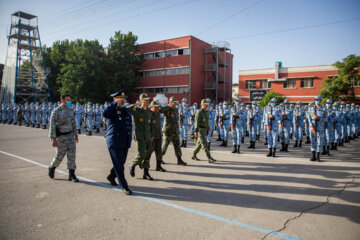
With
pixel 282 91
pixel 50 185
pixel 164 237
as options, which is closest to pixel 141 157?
pixel 50 185

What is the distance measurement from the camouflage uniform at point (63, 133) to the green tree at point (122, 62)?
1205 inches

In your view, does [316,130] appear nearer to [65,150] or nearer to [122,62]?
[65,150]

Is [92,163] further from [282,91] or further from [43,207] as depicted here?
[282,91]

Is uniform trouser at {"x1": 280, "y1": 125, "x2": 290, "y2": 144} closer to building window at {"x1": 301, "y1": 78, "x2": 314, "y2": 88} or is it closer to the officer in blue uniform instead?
the officer in blue uniform

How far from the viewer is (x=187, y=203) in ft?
13.3

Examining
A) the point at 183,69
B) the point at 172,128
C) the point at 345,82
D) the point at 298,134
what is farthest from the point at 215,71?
the point at 172,128

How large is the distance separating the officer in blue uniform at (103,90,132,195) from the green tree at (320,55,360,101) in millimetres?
29568

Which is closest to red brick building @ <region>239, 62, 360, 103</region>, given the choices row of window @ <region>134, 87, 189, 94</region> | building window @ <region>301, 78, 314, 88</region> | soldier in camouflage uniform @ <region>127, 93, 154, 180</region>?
building window @ <region>301, 78, 314, 88</region>

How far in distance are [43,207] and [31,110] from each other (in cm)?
2093

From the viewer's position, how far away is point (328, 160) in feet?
26.1

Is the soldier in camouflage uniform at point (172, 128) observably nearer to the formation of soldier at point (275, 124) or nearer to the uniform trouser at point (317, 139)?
the formation of soldier at point (275, 124)

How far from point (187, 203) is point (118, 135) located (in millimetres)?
1889

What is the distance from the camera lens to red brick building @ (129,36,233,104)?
112ft

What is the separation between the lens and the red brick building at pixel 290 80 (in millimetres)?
33531
